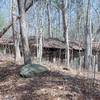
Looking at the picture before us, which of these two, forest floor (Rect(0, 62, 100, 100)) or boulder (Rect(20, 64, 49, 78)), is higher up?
boulder (Rect(20, 64, 49, 78))

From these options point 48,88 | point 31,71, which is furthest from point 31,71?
point 48,88

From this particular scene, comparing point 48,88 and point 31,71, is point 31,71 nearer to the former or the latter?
point 31,71

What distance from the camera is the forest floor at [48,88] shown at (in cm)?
792

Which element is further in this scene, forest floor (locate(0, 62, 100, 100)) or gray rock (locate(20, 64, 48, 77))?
gray rock (locate(20, 64, 48, 77))

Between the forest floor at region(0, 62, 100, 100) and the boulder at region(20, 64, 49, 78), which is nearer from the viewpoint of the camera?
the forest floor at region(0, 62, 100, 100)

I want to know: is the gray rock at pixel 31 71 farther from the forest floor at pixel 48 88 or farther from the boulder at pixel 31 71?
the forest floor at pixel 48 88

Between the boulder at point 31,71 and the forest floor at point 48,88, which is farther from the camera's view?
the boulder at point 31,71

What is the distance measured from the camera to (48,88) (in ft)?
27.6

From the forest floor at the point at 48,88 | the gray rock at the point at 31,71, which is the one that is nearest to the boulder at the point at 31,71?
the gray rock at the point at 31,71

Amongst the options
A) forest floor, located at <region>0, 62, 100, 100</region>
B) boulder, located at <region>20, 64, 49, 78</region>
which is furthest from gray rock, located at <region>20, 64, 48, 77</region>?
forest floor, located at <region>0, 62, 100, 100</region>

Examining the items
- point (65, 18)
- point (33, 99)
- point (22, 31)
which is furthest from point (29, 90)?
point (65, 18)

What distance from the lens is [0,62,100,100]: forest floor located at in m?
7.92

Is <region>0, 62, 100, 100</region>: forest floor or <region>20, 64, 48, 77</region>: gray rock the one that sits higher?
<region>20, 64, 48, 77</region>: gray rock

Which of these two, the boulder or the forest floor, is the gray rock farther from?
the forest floor
